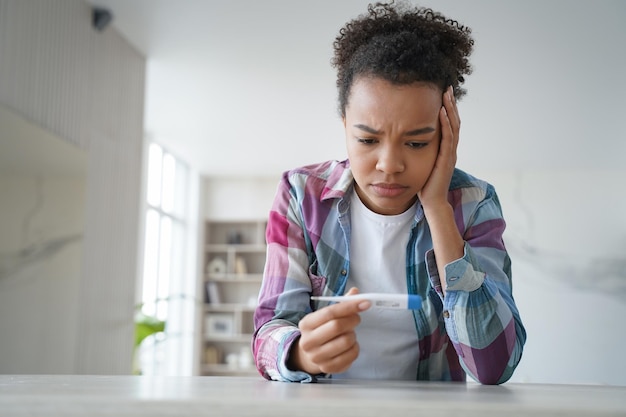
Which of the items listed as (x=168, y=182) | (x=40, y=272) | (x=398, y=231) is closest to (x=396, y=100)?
(x=398, y=231)

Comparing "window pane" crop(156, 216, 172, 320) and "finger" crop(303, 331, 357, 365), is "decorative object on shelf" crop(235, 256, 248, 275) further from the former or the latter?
"finger" crop(303, 331, 357, 365)

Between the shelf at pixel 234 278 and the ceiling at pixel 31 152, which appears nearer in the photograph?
the ceiling at pixel 31 152

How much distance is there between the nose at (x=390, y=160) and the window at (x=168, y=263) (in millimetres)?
6218

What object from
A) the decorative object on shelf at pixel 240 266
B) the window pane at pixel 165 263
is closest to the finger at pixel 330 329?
the window pane at pixel 165 263

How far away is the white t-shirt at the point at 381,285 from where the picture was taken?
1228 mm

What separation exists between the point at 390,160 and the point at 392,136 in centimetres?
4

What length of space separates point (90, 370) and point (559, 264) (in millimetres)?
6011

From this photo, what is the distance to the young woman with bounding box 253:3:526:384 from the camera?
109cm

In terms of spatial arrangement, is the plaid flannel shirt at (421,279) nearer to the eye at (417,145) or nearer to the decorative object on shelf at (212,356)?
the eye at (417,145)

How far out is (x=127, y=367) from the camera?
4.61 metres

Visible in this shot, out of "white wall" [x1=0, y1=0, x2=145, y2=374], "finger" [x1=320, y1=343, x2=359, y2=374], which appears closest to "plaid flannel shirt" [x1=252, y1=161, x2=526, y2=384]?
"finger" [x1=320, y1=343, x2=359, y2=374]

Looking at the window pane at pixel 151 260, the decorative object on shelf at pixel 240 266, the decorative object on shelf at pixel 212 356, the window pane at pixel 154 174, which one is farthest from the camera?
the decorative object on shelf at pixel 240 266

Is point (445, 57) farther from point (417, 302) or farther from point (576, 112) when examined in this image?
point (576, 112)

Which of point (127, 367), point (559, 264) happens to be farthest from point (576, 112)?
point (127, 367)
